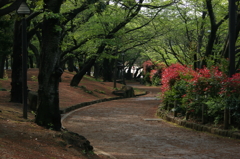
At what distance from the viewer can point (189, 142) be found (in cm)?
1016

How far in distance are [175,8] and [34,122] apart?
668 inches

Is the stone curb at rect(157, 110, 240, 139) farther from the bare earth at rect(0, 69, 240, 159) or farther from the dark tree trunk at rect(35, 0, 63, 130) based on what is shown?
the dark tree trunk at rect(35, 0, 63, 130)

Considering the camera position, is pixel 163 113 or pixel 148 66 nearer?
pixel 163 113

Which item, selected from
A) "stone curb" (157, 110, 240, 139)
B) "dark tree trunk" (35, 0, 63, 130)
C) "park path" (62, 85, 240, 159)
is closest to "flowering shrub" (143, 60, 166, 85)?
"stone curb" (157, 110, 240, 139)

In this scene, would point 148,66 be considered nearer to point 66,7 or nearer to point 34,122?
point 66,7

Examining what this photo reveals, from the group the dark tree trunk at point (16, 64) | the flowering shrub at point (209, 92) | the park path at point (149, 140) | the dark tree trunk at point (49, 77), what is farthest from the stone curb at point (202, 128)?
the dark tree trunk at point (16, 64)

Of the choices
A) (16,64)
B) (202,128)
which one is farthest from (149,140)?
(16,64)

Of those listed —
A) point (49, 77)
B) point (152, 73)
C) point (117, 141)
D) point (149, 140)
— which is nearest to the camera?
point (49, 77)

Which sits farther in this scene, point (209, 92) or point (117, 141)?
point (209, 92)

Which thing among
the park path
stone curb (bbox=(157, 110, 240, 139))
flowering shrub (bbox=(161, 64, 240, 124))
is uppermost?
flowering shrub (bbox=(161, 64, 240, 124))

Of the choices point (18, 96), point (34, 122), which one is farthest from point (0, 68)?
point (34, 122)

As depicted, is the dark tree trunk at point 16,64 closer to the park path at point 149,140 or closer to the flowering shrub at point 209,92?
the park path at point 149,140

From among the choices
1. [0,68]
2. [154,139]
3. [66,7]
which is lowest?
[154,139]

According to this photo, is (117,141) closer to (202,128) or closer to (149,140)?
(149,140)
